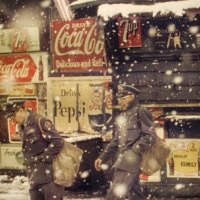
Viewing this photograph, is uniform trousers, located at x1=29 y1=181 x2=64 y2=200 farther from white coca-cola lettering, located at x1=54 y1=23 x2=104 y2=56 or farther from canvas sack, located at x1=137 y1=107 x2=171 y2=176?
white coca-cola lettering, located at x1=54 y1=23 x2=104 y2=56

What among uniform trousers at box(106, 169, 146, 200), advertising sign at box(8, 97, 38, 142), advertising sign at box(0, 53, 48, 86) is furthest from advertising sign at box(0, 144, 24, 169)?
uniform trousers at box(106, 169, 146, 200)

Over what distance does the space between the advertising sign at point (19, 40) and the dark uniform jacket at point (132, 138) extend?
18.6 feet

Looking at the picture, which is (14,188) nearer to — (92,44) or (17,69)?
(17,69)

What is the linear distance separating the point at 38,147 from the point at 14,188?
522 cm

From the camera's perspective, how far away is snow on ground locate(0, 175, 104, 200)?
32.1ft

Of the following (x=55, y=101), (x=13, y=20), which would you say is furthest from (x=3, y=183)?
(x=13, y=20)

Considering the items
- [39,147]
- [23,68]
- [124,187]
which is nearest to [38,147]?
[39,147]

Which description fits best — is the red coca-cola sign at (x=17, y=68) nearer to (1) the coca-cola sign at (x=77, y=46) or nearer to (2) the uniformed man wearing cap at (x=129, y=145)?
(1) the coca-cola sign at (x=77, y=46)

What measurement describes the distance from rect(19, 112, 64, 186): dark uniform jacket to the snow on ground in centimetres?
366

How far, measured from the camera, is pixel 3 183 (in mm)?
11578

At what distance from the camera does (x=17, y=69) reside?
12.4m

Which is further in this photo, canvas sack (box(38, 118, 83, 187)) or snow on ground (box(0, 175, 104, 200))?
snow on ground (box(0, 175, 104, 200))

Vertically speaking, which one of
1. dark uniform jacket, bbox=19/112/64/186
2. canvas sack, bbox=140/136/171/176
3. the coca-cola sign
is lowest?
canvas sack, bbox=140/136/171/176

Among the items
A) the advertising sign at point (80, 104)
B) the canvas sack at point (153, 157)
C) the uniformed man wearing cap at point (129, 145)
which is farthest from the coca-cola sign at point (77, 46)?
the canvas sack at point (153, 157)
